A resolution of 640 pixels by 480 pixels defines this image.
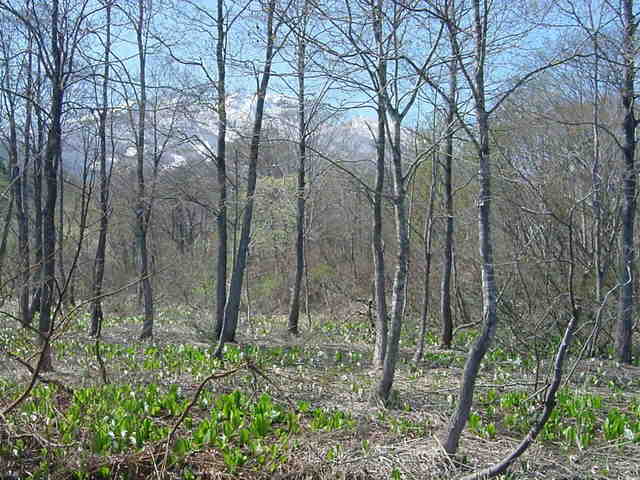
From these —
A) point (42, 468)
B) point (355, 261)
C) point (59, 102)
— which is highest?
point (59, 102)

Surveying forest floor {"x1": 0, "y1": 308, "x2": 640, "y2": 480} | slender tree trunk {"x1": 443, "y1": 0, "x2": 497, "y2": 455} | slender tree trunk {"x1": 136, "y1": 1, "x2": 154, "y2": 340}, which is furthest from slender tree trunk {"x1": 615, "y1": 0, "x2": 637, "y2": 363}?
slender tree trunk {"x1": 136, "y1": 1, "x2": 154, "y2": 340}

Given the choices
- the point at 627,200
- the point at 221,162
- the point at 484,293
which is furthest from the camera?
the point at 221,162

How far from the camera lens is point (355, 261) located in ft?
61.1

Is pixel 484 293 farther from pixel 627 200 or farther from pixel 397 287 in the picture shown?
pixel 627 200

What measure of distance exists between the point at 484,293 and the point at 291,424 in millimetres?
2351

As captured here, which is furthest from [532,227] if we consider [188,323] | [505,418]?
[188,323]

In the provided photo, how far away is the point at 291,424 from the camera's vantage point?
5.60 meters

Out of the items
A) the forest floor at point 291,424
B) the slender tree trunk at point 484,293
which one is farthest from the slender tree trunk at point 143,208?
the slender tree trunk at point 484,293

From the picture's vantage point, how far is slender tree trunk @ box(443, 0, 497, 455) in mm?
4262

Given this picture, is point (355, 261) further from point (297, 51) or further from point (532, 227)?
point (297, 51)

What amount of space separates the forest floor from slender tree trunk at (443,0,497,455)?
33cm

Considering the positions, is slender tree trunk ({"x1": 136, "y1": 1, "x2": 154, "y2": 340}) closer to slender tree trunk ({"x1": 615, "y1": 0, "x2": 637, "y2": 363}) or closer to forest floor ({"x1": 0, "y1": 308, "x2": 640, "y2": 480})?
forest floor ({"x1": 0, "y1": 308, "x2": 640, "y2": 480})

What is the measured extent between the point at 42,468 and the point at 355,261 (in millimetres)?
14498

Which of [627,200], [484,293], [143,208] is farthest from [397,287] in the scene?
[143,208]
